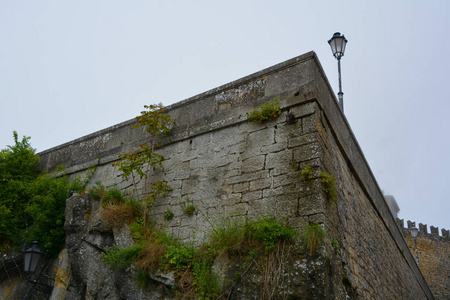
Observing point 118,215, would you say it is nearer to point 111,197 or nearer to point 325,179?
point 111,197

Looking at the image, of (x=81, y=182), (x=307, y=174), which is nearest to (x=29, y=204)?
(x=81, y=182)

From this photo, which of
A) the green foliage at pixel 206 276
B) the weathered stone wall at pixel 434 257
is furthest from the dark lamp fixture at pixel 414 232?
the green foliage at pixel 206 276

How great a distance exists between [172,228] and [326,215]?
219 centimetres

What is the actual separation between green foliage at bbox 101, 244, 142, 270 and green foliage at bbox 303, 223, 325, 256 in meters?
2.17

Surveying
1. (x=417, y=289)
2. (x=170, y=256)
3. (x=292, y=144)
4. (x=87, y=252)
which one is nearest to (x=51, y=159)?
(x=87, y=252)

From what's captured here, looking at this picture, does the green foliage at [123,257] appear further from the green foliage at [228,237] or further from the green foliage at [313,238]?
the green foliage at [313,238]

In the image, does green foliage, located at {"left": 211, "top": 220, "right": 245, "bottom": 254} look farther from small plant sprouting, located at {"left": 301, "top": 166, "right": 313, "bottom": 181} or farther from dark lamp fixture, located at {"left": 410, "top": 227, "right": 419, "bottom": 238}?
dark lamp fixture, located at {"left": 410, "top": 227, "right": 419, "bottom": 238}

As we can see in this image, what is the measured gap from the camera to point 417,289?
1108cm

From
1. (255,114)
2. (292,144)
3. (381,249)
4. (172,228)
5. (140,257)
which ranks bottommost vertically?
(140,257)

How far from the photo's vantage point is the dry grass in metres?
5.71

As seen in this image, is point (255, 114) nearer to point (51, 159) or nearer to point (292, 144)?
point (292, 144)

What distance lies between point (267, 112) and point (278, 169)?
2.85ft

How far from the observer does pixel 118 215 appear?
5730mm

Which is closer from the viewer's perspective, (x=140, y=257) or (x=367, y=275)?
(x=140, y=257)
